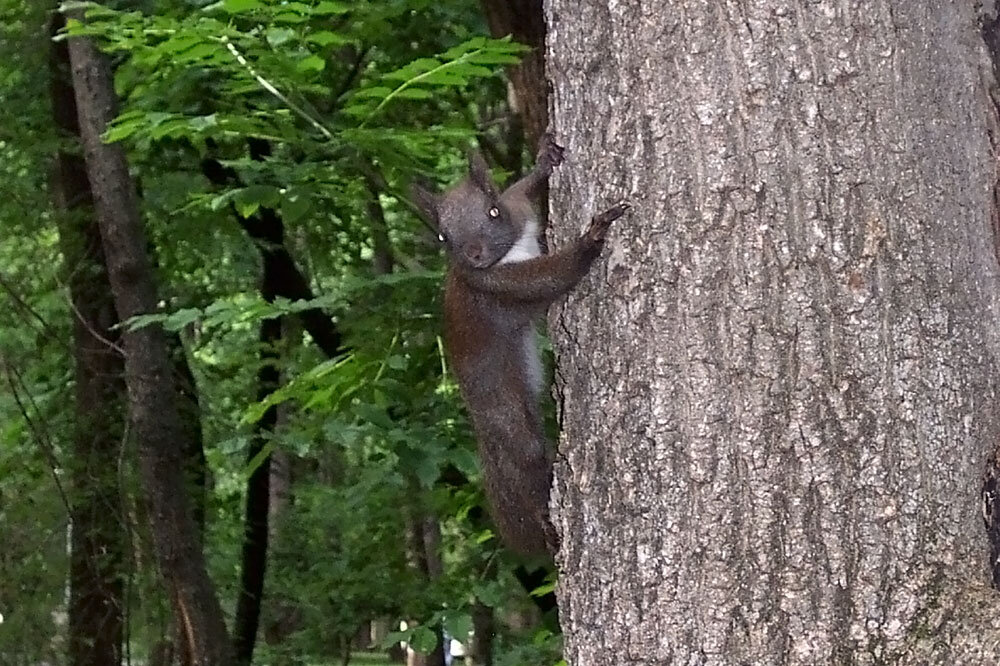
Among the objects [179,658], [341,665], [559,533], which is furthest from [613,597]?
[341,665]

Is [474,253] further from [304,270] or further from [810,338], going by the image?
[304,270]

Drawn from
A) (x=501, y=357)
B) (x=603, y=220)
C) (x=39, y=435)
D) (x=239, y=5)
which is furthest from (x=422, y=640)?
(x=39, y=435)

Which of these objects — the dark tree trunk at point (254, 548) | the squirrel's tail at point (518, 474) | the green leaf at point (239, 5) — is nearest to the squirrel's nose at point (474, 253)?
the squirrel's tail at point (518, 474)

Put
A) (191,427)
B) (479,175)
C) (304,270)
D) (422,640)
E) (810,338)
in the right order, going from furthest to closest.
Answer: (304,270) < (191,427) < (422,640) < (479,175) < (810,338)

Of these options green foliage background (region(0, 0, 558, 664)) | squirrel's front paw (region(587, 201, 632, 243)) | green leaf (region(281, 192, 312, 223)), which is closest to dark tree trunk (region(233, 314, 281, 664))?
green foliage background (region(0, 0, 558, 664))

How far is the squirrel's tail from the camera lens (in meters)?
2.92

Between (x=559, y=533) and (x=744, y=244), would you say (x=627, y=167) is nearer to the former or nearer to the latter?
(x=744, y=244)

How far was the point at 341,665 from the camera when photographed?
11602 millimetres

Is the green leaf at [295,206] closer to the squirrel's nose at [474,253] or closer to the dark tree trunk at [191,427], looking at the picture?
the squirrel's nose at [474,253]

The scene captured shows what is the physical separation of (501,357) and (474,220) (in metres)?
0.38

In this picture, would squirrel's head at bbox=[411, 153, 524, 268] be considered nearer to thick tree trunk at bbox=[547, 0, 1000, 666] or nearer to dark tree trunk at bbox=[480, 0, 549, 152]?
dark tree trunk at bbox=[480, 0, 549, 152]

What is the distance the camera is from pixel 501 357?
298cm

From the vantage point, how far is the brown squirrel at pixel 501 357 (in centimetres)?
293

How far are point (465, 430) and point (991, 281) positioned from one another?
2.42 m
